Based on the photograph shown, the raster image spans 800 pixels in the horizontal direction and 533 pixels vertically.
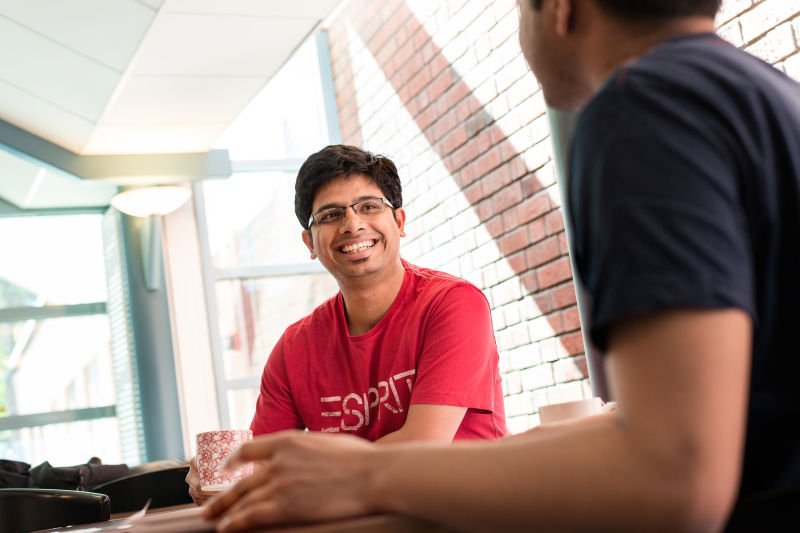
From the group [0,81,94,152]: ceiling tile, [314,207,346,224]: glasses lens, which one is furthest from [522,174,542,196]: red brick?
[0,81,94,152]: ceiling tile

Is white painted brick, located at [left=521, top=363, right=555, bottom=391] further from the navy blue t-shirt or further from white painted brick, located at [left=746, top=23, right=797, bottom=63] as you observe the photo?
the navy blue t-shirt

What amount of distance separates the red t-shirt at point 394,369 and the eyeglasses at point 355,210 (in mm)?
226

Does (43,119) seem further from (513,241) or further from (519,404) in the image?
(519,404)

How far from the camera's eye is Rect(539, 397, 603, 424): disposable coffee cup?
1665mm

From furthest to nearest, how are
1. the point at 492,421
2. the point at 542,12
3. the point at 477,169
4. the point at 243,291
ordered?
the point at 243,291 → the point at 477,169 → the point at 492,421 → the point at 542,12

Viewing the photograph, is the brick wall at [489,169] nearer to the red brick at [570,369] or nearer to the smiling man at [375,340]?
the red brick at [570,369]

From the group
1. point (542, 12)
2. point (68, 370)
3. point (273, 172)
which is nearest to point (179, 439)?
point (68, 370)

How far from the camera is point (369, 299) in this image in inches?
88.0

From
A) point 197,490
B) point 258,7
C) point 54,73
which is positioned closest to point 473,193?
point 258,7

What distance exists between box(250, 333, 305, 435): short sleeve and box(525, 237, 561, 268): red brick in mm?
1989

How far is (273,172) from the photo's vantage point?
6559 mm

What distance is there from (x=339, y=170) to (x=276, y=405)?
0.62 m

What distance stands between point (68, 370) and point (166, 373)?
69 cm

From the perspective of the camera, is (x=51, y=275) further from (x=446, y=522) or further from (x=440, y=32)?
(x=446, y=522)
